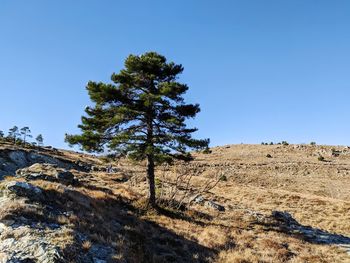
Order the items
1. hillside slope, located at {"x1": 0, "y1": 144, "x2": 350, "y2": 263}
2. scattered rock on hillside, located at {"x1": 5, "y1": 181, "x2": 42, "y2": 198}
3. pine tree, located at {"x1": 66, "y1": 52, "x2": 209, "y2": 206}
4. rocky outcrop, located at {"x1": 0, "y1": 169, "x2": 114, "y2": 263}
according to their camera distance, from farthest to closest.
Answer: pine tree, located at {"x1": 66, "y1": 52, "x2": 209, "y2": 206}, scattered rock on hillside, located at {"x1": 5, "y1": 181, "x2": 42, "y2": 198}, hillside slope, located at {"x1": 0, "y1": 144, "x2": 350, "y2": 263}, rocky outcrop, located at {"x1": 0, "y1": 169, "x2": 114, "y2": 263}

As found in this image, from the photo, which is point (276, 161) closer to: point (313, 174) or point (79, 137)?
point (313, 174)

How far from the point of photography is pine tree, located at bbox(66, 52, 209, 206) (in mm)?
21672

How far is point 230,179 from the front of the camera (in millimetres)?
58000

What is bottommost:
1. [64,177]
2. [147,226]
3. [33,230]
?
[147,226]

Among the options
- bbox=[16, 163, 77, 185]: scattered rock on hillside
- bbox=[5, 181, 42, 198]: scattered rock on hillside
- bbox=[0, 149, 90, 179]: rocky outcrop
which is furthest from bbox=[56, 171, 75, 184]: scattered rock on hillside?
bbox=[0, 149, 90, 179]: rocky outcrop

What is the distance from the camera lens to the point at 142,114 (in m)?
22.6

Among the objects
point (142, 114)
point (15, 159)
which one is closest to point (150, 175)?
point (142, 114)

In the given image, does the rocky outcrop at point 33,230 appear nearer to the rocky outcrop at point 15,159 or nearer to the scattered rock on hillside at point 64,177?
the scattered rock on hillside at point 64,177

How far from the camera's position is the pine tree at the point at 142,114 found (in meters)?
21.7

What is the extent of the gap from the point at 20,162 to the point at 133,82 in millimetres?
26177

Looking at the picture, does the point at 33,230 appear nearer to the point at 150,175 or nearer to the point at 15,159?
the point at 150,175

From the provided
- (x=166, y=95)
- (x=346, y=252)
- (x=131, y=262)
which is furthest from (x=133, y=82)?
(x=346, y=252)

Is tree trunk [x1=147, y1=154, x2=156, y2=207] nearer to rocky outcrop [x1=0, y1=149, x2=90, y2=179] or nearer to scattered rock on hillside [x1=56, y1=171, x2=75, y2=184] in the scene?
scattered rock on hillside [x1=56, y1=171, x2=75, y2=184]

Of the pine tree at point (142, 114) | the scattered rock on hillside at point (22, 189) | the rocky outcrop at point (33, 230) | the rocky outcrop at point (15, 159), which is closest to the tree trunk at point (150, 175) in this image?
the pine tree at point (142, 114)
